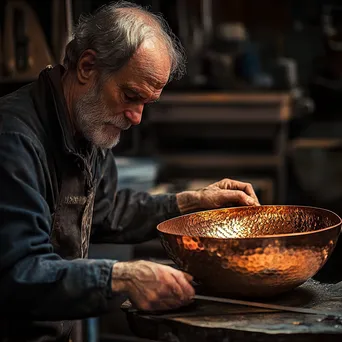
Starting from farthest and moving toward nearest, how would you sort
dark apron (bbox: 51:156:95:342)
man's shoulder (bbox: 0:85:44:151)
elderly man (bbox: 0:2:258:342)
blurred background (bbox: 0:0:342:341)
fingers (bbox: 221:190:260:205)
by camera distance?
1. blurred background (bbox: 0:0:342:341)
2. fingers (bbox: 221:190:260:205)
3. dark apron (bbox: 51:156:95:342)
4. man's shoulder (bbox: 0:85:44:151)
5. elderly man (bbox: 0:2:258:342)

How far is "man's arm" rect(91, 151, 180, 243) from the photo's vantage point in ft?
8.66

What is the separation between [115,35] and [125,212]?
28.1 inches

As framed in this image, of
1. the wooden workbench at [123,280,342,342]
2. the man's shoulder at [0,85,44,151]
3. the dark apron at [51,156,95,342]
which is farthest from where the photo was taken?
the dark apron at [51,156,95,342]

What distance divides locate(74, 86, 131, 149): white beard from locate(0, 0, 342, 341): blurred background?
83cm

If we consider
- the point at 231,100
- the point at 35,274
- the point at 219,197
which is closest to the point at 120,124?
the point at 219,197

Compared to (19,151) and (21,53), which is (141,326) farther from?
(21,53)

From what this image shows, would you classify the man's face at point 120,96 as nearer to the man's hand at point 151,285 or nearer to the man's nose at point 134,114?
the man's nose at point 134,114

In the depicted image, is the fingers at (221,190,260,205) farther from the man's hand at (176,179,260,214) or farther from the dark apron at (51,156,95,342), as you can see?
the dark apron at (51,156,95,342)

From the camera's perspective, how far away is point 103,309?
1920 mm

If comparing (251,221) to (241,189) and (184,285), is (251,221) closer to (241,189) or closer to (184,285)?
(241,189)

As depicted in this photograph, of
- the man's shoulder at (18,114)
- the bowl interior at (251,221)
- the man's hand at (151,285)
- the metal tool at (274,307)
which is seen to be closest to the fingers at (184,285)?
the man's hand at (151,285)

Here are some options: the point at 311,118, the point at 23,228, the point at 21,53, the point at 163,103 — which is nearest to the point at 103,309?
the point at 23,228

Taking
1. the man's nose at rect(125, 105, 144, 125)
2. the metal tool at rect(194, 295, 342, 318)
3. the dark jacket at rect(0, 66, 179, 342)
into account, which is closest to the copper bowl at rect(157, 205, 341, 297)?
the metal tool at rect(194, 295, 342, 318)

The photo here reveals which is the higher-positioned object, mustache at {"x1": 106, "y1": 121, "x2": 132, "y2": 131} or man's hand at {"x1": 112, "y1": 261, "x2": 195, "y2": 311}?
mustache at {"x1": 106, "y1": 121, "x2": 132, "y2": 131}
